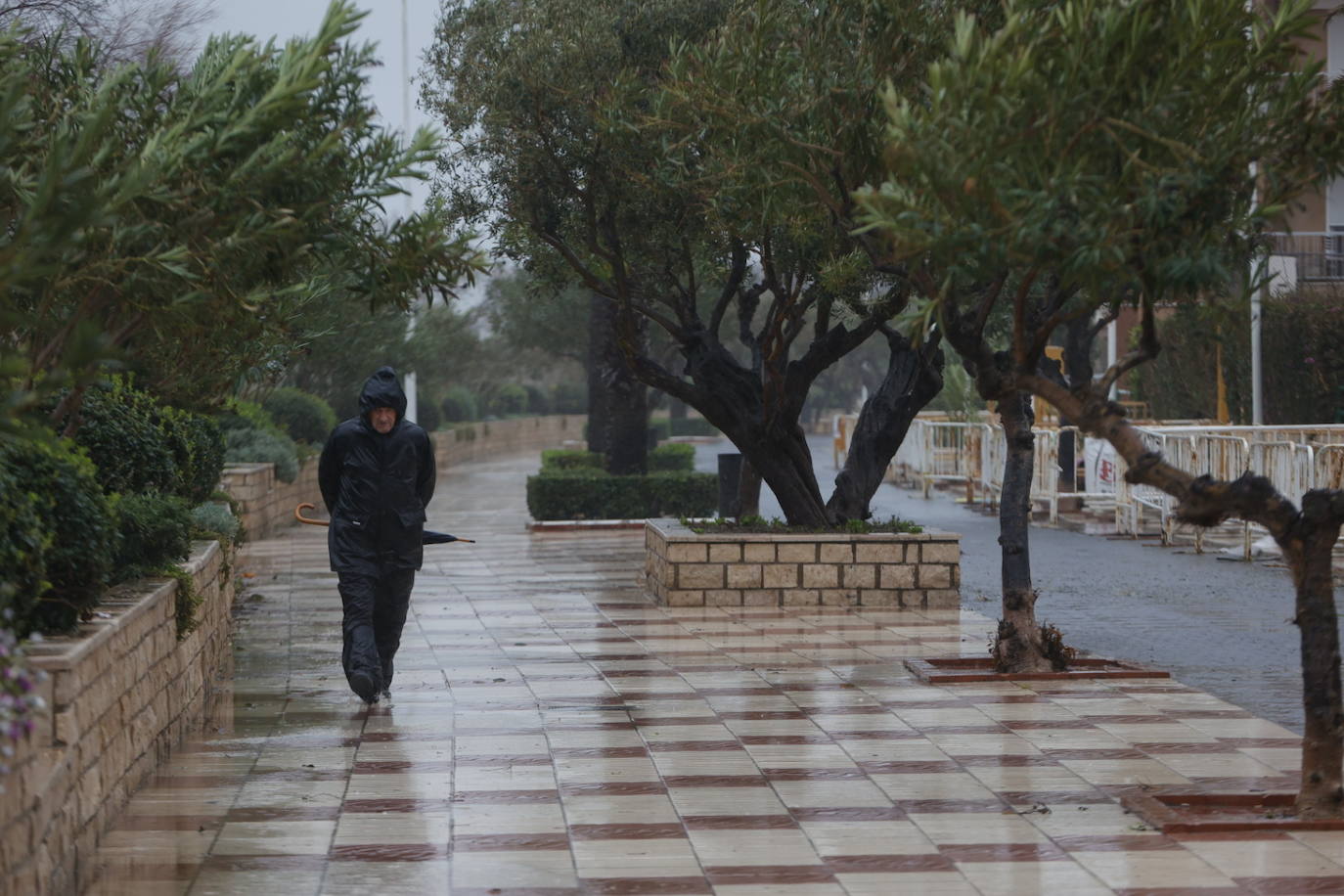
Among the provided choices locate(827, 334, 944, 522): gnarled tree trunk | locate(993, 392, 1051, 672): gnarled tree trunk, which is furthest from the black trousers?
locate(827, 334, 944, 522): gnarled tree trunk

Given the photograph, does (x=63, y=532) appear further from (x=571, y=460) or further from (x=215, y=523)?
(x=571, y=460)

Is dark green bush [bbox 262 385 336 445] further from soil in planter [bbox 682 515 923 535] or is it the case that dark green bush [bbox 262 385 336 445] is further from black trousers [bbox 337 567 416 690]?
black trousers [bbox 337 567 416 690]

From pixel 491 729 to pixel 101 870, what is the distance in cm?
262

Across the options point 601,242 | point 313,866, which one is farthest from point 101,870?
point 601,242

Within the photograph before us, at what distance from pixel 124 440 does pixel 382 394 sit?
1771mm

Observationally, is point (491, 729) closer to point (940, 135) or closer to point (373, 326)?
point (940, 135)

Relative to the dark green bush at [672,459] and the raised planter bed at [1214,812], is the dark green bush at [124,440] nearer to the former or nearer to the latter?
the raised planter bed at [1214,812]

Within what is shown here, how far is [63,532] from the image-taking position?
6352mm

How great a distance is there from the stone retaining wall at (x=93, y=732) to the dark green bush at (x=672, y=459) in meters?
18.0

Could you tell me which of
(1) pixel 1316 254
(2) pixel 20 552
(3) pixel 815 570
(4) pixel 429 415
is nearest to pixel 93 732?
(2) pixel 20 552

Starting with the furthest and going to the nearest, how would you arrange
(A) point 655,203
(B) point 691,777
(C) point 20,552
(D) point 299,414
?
(D) point 299,414 → (A) point 655,203 → (B) point 691,777 → (C) point 20,552

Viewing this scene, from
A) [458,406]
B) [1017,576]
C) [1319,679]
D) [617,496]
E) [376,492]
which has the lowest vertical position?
[1319,679]

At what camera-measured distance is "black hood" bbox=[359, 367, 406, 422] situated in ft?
29.2

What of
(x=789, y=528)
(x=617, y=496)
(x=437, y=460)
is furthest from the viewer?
(x=437, y=460)
